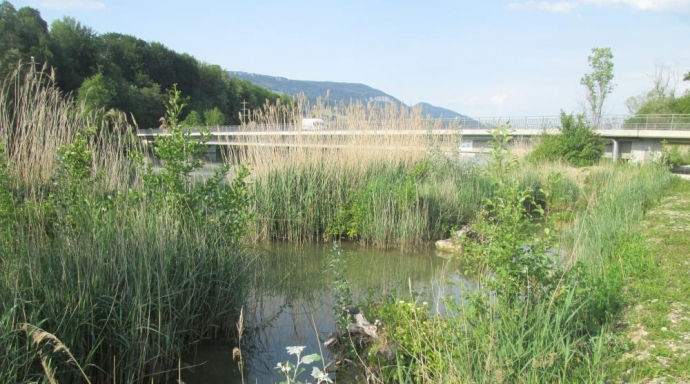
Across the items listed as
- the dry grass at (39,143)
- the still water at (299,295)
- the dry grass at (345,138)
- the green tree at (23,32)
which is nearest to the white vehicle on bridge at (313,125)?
the dry grass at (345,138)

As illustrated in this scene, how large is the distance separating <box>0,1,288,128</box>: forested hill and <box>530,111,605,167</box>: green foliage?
20.9 meters

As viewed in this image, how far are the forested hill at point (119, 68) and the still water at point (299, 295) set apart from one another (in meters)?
24.9

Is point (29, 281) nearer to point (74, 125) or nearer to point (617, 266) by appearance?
point (74, 125)

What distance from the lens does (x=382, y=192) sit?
808 centimetres

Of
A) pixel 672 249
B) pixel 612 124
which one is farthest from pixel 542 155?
pixel 612 124

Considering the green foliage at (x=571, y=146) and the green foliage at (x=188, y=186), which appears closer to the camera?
the green foliage at (x=188, y=186)

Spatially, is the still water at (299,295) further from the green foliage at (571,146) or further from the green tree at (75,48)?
the green tree at (75,48)

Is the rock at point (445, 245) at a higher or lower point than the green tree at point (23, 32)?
lower

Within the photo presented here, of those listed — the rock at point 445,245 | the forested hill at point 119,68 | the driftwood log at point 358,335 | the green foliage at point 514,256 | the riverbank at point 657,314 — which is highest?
the forested hill at point 119,68

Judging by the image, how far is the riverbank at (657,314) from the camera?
282 cm

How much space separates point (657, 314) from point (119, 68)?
196 ft

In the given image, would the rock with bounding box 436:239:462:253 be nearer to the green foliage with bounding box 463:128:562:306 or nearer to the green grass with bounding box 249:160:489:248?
the green grass with bounding box 249:160:489:248

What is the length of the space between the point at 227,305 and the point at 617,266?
145 inches

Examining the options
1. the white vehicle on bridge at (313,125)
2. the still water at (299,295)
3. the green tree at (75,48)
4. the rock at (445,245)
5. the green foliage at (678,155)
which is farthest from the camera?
the green tree at (75,48)
